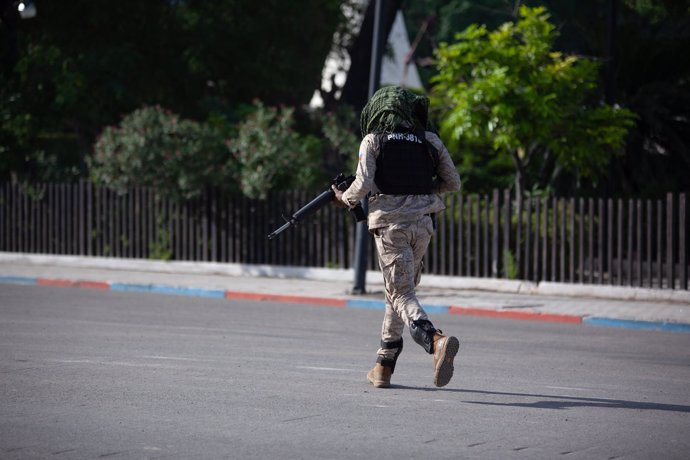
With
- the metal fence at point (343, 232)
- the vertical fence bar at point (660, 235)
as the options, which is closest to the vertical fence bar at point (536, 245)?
the metal fence at point (343, 232)

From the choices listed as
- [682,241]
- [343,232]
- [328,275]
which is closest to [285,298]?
[328,275]

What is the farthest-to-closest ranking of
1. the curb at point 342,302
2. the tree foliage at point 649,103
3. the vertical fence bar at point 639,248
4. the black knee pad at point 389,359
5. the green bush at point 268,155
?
the tree foliage at point 649,103
the green bush at point 268,155
the vertical fence bar at point 639,248
the curb at point 342,302
the black knee pad at point 389,359

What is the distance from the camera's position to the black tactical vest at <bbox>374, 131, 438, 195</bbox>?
7469mm

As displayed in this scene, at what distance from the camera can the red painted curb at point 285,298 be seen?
15.4 m

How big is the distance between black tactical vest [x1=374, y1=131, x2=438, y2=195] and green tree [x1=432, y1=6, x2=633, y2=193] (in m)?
9.77

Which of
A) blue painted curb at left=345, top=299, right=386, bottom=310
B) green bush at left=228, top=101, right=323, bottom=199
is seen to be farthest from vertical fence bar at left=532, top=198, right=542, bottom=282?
green bush at left=228, top=101, right=323, bottom=199

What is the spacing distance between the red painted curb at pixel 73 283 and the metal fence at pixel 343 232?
272 cm

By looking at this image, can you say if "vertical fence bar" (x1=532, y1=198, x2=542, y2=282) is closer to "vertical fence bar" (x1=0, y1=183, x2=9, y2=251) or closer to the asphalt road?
the asphalt road

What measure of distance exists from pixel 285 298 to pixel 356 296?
102 cm

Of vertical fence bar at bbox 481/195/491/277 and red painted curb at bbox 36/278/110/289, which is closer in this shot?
vertical fence bar at bbox 481/195/491/277

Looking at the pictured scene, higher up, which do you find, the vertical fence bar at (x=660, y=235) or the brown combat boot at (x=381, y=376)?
the vertical fence bar at (x=660, y=235)

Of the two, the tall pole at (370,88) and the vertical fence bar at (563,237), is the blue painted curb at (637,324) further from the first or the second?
the tall pole at (370,88)

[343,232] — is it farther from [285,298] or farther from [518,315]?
[518,315]

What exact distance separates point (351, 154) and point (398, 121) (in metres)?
13.2
